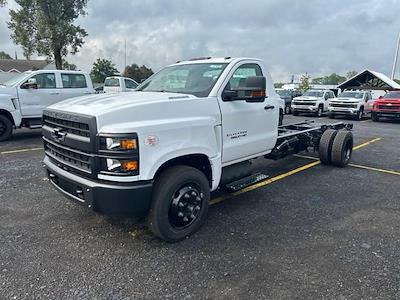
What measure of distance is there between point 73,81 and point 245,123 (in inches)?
332

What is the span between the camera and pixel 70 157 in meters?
3.50

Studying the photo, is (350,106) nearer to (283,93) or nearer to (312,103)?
(312,103)

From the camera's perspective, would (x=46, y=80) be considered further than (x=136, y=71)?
No

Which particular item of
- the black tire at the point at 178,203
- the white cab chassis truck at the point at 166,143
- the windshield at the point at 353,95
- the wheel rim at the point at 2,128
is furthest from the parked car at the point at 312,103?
the black tire at the point at 178,203

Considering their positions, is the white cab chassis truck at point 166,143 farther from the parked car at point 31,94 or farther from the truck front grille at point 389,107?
the truck front grille at point 389,107

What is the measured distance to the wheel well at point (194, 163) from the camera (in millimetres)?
3512

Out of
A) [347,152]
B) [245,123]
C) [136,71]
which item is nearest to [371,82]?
[136,71]

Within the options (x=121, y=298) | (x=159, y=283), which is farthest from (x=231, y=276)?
(x=121, y=298)

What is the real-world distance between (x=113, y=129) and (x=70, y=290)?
57.6 inches

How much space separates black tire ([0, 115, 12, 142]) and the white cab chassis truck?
21.5ft

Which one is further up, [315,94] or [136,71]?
[136,71]

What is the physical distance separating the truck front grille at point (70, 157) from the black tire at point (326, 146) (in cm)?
553

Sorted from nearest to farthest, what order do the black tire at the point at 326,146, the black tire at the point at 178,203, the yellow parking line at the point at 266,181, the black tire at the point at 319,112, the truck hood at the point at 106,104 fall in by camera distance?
the truck hood at the point at 106,104 → the black tire at the point at 178,203 → the yellow parking line at the point at 266,181 → the black tire at the point at 326,146 → the black tire at the point at 319,112

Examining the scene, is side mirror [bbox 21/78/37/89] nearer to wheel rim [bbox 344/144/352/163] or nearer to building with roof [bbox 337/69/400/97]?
wheel rim [bbox 344/144/352/163]
